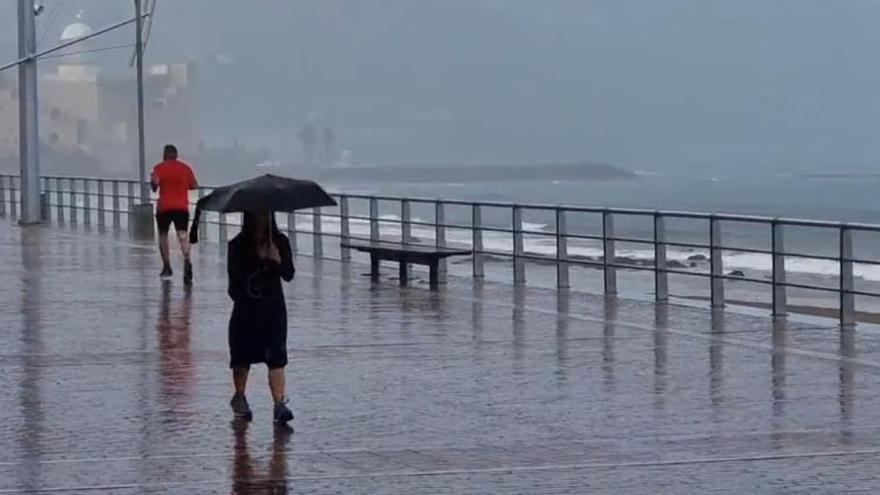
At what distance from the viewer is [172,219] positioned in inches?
1005

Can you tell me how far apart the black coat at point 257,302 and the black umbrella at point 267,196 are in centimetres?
31

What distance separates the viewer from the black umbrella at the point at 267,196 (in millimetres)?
12734

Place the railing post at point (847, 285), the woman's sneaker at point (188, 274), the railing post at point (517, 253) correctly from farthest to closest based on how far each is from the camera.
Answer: the railing post at point (517, 253) → the woman's sneaker at point (188, 274) → the railing post at point (847, 285)

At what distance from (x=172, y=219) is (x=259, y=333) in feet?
41.5

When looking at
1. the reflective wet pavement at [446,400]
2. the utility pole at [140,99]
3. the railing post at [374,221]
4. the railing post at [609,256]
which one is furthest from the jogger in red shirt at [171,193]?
the utility pole at [140,99]

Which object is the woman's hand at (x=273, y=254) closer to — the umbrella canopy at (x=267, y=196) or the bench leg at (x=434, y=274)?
the umbrella canopy at (x=267, y=196)

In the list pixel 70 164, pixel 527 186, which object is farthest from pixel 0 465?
pixel 527 186

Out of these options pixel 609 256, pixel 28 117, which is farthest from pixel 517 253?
pixel 28 117

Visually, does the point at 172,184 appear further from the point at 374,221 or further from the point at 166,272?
the point at 374,221

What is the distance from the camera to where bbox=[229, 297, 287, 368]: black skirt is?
1302 centimetres

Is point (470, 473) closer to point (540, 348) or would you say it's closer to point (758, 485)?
point (758, 485)

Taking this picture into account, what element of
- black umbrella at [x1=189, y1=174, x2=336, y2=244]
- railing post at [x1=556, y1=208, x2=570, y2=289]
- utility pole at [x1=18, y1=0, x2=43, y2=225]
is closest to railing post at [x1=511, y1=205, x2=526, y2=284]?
railing post at [x1=556, y1=208, x2=570, y2=289]

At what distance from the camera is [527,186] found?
186 metres

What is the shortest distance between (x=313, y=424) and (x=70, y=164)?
93.4 meters
